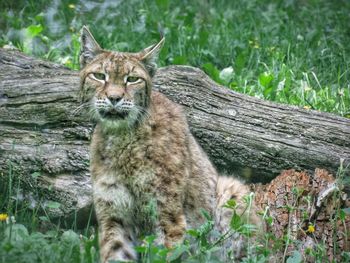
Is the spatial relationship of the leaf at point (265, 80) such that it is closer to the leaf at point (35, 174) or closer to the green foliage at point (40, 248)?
the leaf at point (35, 174)

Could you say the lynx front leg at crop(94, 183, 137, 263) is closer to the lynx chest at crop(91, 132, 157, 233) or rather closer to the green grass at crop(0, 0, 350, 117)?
the lynx chest at crop(91, 132, 157, 233)

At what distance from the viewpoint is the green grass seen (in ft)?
29.3

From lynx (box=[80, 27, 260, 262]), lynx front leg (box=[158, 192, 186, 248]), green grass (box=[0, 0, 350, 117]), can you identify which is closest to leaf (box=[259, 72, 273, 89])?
green grass (box=[0, 0, 350, 117])

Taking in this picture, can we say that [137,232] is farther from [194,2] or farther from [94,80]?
[194,2]

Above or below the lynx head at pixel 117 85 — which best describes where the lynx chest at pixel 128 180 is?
below

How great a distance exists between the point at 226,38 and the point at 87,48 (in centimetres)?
406

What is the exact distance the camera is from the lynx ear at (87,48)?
20.5 feet

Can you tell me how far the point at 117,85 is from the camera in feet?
19.4

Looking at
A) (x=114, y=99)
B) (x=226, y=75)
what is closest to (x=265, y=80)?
(x=226, y=75)

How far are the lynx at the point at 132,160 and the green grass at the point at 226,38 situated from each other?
270cm

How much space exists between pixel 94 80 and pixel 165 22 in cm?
448

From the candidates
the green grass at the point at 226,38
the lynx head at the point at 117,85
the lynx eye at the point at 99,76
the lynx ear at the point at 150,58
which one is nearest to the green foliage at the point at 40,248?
the lynx head at the point at 117,85

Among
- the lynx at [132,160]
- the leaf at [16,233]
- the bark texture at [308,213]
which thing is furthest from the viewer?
the bark texture at [308,213]

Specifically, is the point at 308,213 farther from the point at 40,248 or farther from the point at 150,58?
the point at 40,248
